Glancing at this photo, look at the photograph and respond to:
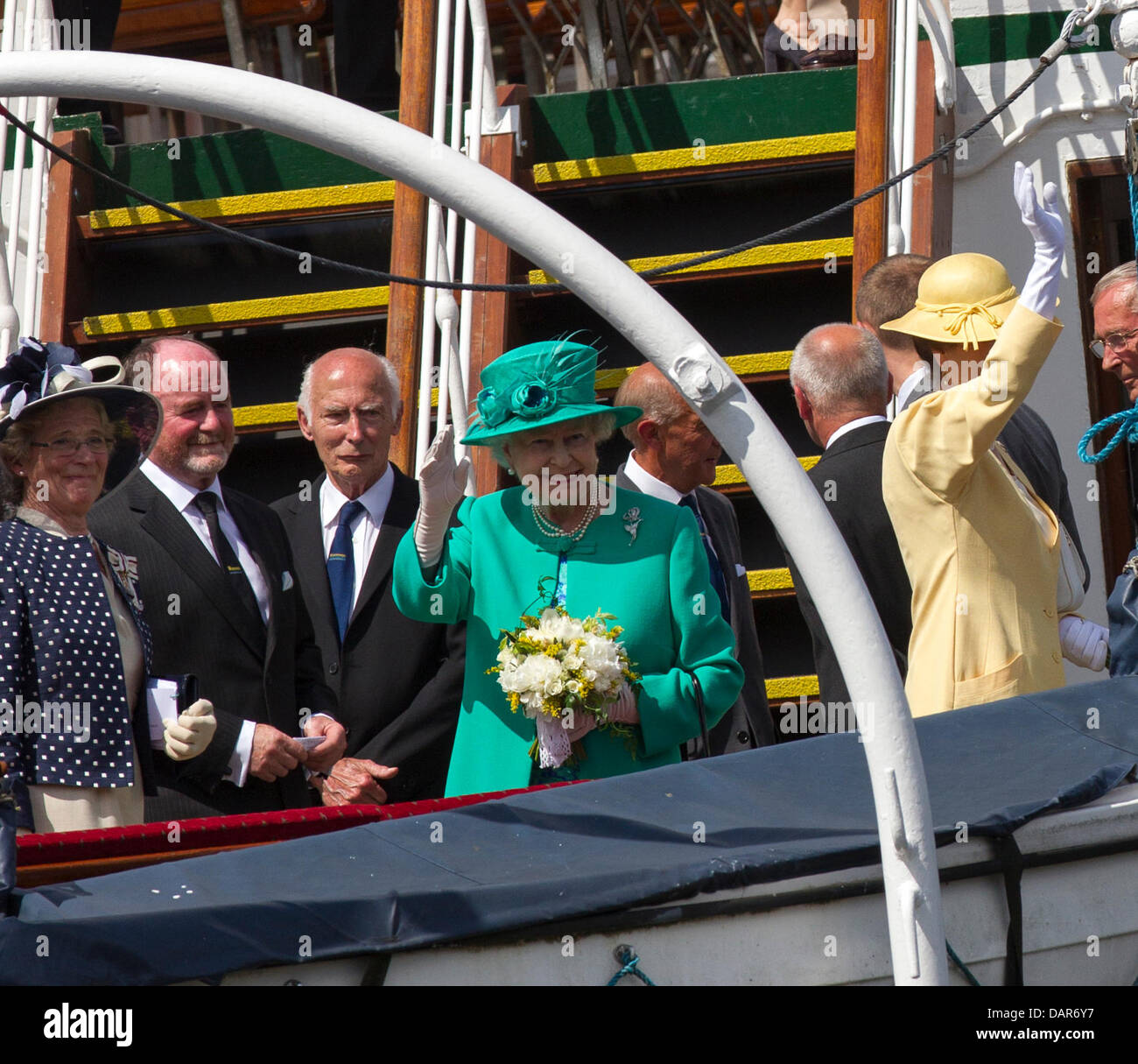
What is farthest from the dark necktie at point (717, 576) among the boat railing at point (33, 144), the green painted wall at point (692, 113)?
the boat railing at point (33, 144)

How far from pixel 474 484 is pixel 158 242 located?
1805 millimetres

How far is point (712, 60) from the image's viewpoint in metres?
9.28

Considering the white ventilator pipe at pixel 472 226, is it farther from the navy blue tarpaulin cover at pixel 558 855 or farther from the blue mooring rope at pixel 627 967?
the blue mooring rope at pixel 627 967

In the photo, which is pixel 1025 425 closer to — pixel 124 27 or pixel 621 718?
pixel 621 718

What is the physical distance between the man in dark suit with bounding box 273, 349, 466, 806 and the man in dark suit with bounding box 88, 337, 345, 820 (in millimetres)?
110

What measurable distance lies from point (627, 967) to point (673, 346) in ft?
2.94

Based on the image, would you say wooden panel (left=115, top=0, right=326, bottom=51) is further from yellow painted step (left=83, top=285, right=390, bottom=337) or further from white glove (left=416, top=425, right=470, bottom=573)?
white glove (left=416, top=425, right=470, bottom=573)

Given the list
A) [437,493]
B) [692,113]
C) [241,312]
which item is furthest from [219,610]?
[692,113]

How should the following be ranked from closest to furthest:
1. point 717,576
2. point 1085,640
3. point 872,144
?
1. point 1085,640
2. point 717,576
3. point 872,144

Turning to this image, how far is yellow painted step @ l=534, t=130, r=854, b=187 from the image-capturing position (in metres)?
5.54

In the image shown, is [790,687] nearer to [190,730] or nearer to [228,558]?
[228,558]

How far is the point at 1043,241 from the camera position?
3.14 meters
